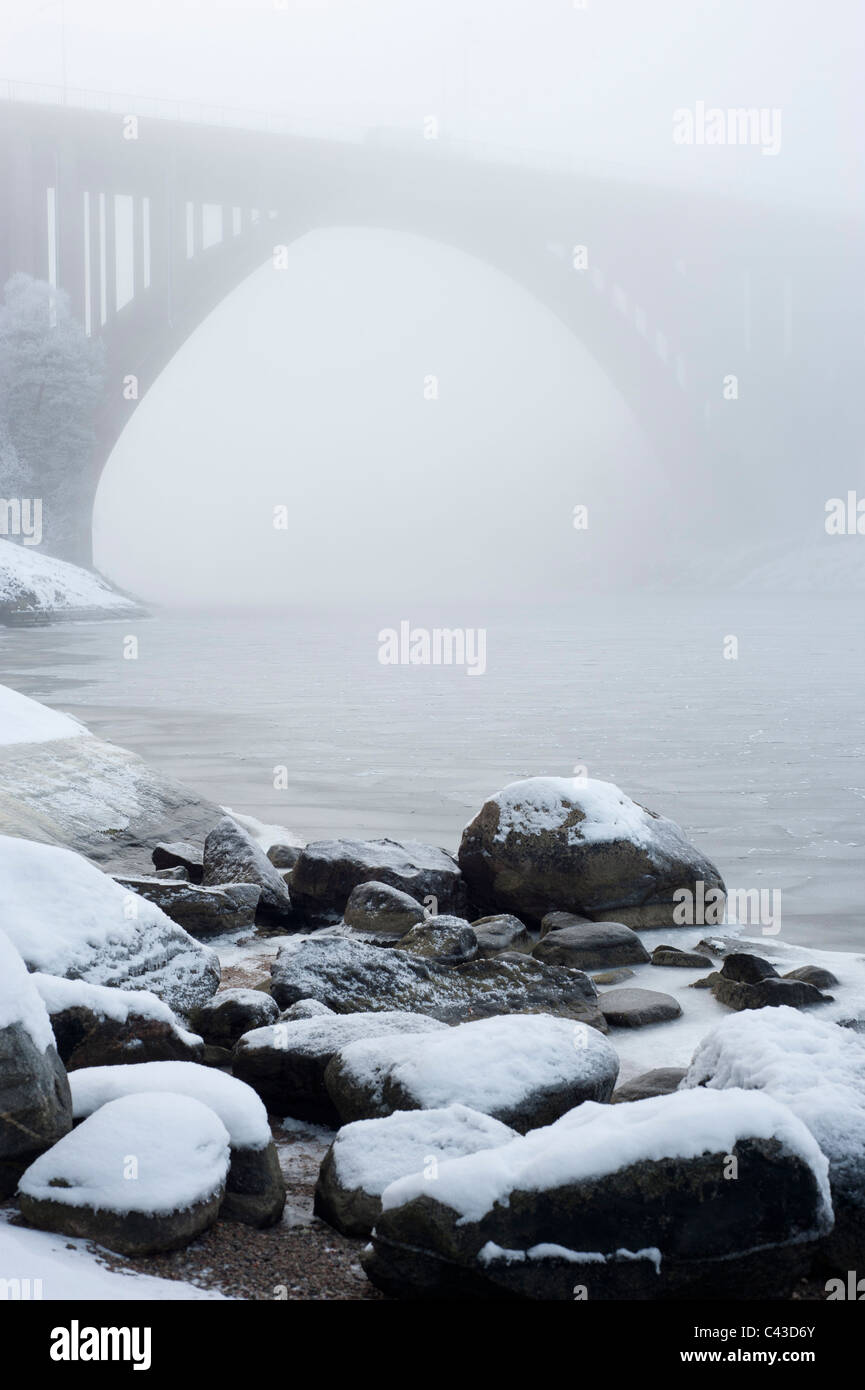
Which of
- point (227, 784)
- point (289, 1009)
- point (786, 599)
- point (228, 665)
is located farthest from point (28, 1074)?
point (786, 599)

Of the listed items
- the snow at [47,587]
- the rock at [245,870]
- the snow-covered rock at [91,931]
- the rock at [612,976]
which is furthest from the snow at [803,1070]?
the snow at [47,587]

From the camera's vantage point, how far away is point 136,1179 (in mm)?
2828

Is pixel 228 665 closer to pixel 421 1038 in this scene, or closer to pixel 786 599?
pixel 421 1038

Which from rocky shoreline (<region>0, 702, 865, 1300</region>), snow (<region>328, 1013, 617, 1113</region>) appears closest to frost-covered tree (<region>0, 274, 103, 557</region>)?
rocky shoreline (<region>0, 702, 865, 1300</region>)

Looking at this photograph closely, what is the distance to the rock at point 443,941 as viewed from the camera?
5176 mm

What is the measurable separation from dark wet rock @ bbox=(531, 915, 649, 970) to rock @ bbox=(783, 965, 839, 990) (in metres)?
0.67

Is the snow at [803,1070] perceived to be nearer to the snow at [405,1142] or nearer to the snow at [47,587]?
the snow at [405,1142]

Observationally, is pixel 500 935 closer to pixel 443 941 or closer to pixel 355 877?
pixel 443 941

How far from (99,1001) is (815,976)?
2827 mm

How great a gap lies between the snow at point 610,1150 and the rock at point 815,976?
230 centimetres

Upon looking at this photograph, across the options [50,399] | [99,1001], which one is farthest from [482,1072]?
[50,399]

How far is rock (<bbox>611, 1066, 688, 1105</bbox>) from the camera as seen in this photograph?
375 centimetres
